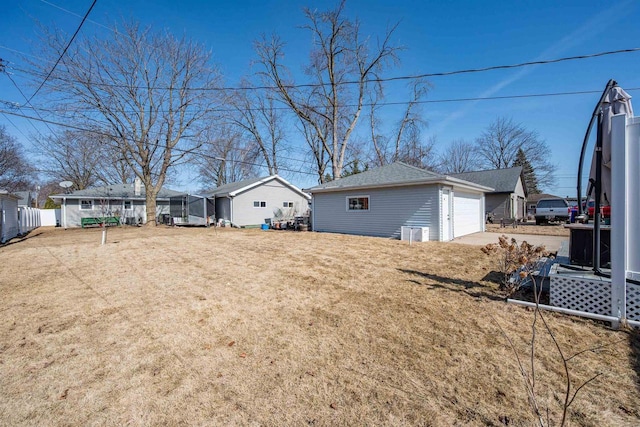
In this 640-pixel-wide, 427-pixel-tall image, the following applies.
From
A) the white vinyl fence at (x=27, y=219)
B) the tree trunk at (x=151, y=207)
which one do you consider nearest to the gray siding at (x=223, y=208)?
the tree trunk at (x=151, y=207)

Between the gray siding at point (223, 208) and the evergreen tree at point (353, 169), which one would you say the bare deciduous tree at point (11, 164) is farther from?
the evergreen tree at point (353, 169)

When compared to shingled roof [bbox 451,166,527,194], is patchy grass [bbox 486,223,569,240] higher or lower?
lower

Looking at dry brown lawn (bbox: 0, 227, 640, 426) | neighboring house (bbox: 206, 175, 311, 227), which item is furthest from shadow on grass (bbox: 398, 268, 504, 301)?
neighboring house (bbox: 206, 175, 311, 227)

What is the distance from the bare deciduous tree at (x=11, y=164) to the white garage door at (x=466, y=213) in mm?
39276

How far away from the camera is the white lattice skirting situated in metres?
3.28

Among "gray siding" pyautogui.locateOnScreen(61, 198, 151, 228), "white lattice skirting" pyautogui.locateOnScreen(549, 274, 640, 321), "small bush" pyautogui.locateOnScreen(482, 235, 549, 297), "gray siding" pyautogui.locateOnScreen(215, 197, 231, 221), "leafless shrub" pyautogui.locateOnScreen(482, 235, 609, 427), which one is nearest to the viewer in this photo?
"leafless shrub" pyautogui.locateOnScreen(482, 235, 609, 427)

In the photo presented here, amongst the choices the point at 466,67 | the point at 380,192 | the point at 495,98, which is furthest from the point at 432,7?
the point at 380,192

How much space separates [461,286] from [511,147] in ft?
127

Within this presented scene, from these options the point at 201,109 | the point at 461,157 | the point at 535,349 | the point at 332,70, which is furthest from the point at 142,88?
the point at 461,157

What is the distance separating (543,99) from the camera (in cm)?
1066

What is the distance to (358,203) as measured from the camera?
13438mm

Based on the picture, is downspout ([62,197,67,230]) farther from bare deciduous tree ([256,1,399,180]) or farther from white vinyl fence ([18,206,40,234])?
bare deciduous tree ([256,1,399,180])

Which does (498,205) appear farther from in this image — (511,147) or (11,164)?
(11,164)

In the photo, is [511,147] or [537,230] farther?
[511,147]
